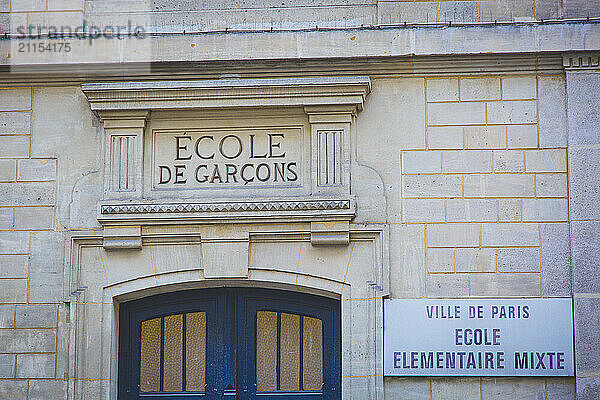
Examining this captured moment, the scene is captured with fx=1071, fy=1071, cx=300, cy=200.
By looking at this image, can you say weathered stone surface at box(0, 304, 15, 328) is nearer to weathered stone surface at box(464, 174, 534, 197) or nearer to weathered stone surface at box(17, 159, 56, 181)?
weathered stone surface at box(17, 159, 56, 181)

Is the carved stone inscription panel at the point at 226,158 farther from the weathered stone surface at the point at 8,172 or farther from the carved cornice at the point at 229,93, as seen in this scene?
the weathered stone surface at the point at 8,172

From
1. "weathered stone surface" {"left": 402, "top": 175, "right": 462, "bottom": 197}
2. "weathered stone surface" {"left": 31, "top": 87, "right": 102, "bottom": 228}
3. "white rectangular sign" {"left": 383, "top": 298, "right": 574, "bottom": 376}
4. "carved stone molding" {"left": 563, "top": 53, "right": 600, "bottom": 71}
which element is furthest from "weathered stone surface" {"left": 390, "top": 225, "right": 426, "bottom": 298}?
"weathered stone surface" {"left": 31, "top": 87, "right": 102, "bottom": 228}

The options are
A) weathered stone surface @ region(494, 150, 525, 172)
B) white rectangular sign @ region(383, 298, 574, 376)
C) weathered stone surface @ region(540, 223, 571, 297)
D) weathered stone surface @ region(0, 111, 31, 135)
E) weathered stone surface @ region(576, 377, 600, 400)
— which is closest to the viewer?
weathered stone surface @ region(576, 377, 600, 400)

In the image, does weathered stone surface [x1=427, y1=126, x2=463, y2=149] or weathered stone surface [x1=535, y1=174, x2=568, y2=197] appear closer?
weathered stone surface [x1=535, y1=174, x2=568, y2=197]

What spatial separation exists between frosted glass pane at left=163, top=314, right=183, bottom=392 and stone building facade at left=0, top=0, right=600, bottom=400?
246 mm

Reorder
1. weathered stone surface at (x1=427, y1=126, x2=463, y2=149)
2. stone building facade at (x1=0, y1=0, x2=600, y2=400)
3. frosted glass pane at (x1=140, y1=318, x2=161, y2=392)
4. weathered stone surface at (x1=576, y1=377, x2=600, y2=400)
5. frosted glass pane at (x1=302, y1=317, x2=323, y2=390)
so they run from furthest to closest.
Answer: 1. frosted glass pane at (x1=140, y1=318, x2=161, y2=392)
2. frosted glass pane at (x1=302, y1=317, x2=323, y2=390)
3. weathered stone surface at (x1=427, y1=126, x2=463, y2=149)
4. stone building facade at (x1=0, y1=0, x2=600, y2=400)
5. weathered stone surface at (x1=576, y1=377, x2=600, y2=400)

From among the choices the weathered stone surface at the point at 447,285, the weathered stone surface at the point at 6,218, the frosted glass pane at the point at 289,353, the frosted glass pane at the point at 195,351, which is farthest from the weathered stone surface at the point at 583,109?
the weathered stone surface at the point at 6,218

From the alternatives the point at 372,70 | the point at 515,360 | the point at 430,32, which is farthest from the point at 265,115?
the point at 515,360

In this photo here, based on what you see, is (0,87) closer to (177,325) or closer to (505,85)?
(177,325)

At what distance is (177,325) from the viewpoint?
9750 millimetres

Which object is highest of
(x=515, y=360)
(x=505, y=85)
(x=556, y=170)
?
(x=505, y=85)

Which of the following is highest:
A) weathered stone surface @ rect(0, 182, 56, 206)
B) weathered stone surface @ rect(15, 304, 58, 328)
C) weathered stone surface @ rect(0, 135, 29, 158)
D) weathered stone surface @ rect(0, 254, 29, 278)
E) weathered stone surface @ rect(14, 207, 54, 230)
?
weathered stone surface @ rect(0, 135, 29, 158)

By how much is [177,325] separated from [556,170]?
365 cm

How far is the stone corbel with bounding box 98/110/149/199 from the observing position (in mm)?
9559
